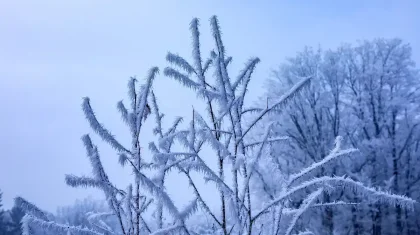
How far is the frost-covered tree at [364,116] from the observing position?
1515cm

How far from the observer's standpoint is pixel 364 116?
16.4 m

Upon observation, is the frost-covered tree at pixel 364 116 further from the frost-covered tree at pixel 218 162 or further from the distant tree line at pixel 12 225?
the distant tree line at pixel 12 225

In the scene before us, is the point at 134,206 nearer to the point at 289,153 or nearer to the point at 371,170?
the point at 289,153

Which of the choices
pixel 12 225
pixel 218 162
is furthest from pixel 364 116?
pixel 12 225

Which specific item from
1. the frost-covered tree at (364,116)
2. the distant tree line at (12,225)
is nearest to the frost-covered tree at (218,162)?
the frost-covered tree at (364,116)

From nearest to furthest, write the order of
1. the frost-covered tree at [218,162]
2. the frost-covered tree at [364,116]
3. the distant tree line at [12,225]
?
the frost-covered tree at [218,162], the frost-covered tree at [364,116], the distant tree line at [12,225]

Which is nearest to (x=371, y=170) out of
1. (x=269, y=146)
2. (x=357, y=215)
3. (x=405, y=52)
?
(x=357, y=215)

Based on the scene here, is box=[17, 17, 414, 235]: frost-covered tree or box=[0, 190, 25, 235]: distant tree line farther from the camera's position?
box=[0, 190, 25, 235]: distant tree line

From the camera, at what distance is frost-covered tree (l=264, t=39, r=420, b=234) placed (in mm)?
15148

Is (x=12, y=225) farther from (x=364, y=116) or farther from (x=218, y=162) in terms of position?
(x=218, y=162)

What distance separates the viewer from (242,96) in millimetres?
2500

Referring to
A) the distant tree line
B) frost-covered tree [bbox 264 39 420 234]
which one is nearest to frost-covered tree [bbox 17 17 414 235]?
frost-covered tree [bbox 264 39 420 234]

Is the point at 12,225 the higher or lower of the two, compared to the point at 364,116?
lower

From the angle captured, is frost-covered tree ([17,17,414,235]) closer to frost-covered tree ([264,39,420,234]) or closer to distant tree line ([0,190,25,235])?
frost-covered tree ([264,39,420,234])
